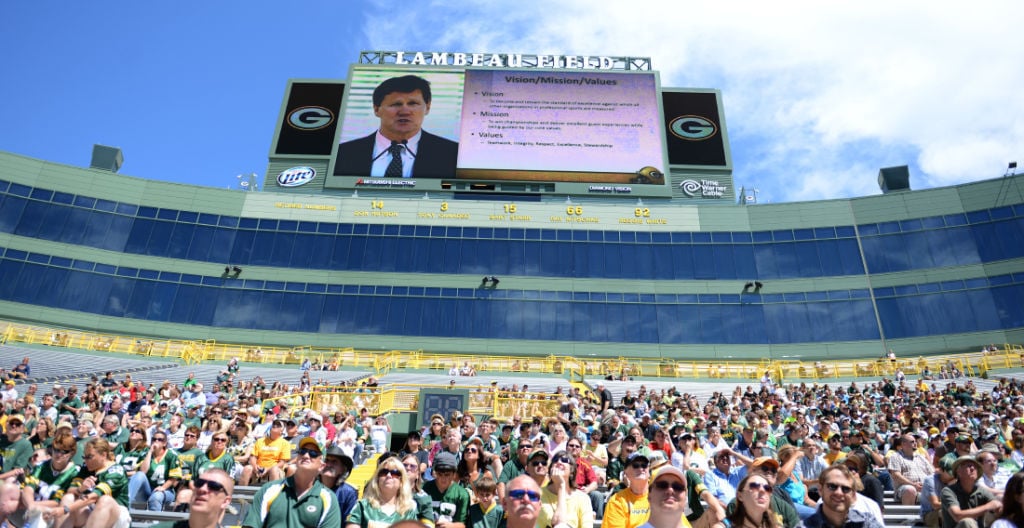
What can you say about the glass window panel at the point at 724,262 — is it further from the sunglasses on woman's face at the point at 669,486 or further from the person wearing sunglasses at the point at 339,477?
the sunglasses on woman's face at the point at 669,486

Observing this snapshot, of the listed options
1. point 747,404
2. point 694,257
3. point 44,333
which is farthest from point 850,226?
point 44,333

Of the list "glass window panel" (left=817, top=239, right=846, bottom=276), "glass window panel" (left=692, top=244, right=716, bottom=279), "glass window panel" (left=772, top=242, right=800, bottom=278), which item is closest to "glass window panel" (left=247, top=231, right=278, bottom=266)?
"glass window panel" (left=692, top=244, right=716, bottom=279)

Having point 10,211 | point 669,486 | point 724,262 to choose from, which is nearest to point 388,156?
point 10,211

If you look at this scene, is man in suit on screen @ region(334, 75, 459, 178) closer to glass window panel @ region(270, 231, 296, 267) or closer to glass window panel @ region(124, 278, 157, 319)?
glass window panel @ region(270, 231, 296, 267)

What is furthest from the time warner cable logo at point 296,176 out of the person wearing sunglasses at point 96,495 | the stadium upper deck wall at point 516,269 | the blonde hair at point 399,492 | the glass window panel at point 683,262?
the blonde hair at point 399,492

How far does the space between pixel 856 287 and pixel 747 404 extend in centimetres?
2336

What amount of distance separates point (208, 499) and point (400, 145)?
140ft

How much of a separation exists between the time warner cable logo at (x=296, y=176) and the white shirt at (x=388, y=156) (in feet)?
15.8

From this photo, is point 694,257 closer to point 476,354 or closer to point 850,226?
point 850,226

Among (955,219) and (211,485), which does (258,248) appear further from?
(955,219)

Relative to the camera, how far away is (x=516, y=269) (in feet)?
129

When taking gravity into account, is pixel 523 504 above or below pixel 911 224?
below

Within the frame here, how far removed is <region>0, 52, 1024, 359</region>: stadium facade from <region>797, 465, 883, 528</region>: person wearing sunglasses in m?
32.0

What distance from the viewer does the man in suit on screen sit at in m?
43.5
